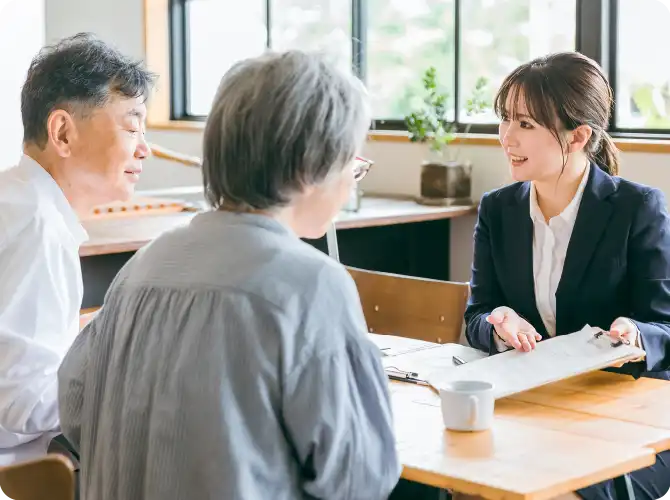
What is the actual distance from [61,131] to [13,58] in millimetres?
2633

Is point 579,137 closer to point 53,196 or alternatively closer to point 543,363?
point 543,363

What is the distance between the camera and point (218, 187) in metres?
1.23

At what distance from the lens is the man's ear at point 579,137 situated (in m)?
2.22

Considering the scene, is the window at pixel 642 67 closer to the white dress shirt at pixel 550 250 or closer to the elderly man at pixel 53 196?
the white dress shirt at pixel 550 250

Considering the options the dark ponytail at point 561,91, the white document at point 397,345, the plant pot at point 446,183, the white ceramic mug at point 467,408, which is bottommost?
the white document at point 397,345

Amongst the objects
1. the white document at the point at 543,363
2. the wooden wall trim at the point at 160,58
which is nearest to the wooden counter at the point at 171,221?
the white document at the point at 543,363

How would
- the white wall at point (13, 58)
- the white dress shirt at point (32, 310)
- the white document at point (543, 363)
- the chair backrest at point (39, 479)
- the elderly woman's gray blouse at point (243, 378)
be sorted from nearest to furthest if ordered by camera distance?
the elderly woman's gray blouse at point (243, 378), the chair backrest at point (39, 479), the white dress shirt at point (32, 310), the white document at point (543, 363), the white wall at point (13, 58)

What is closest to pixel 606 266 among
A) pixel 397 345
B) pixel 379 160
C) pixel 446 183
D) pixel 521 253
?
pixel 521 253

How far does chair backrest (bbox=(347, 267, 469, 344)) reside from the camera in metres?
2.55

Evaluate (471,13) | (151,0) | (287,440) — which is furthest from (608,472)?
(151,0)

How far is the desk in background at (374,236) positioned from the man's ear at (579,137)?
1.37m

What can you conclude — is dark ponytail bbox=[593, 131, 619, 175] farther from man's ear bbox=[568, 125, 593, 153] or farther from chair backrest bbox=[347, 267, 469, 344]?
chair backrest bbox=[347, 267, 469, 344]

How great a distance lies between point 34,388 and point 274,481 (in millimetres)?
590

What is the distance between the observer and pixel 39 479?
4.58 ft
